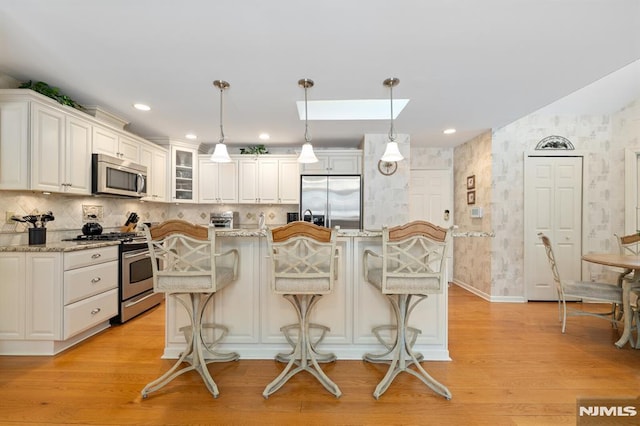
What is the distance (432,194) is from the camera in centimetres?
499

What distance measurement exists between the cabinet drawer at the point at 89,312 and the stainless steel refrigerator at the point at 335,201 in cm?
253

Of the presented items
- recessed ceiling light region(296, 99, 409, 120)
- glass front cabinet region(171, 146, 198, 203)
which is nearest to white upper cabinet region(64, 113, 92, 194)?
glass front cabinet region(171, 146, 198, 203)

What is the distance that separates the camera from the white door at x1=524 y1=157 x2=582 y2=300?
3875 millimetres

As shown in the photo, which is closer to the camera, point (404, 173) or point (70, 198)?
point (70, 198)

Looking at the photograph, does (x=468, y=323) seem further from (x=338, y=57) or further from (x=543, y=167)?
(x=338, y=57)

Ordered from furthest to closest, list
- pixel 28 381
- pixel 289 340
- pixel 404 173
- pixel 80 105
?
pixel 404 173
pixel 80 105
pixel 289 340
pixel 28 381

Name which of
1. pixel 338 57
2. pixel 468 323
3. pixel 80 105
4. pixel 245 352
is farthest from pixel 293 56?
pixel 468 323

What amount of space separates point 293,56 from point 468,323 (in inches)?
126

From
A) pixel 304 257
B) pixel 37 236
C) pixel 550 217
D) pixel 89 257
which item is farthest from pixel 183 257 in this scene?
pixel 550 217

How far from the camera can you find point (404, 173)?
168 inches

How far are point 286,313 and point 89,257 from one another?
1.92 metres

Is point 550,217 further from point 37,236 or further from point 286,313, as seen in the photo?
point 37,236

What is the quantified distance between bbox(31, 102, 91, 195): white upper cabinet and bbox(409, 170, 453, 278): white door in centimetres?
460

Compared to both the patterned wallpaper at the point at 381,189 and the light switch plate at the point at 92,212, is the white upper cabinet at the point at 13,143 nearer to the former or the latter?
the light switch plate at the point at 92,212
